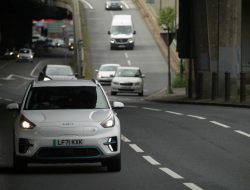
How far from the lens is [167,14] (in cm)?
6600

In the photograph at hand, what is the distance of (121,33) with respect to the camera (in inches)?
3479

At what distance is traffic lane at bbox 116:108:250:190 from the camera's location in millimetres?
13688

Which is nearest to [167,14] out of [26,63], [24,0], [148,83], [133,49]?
[148,83]

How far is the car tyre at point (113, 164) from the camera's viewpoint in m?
13.9

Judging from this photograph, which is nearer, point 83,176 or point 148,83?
point 83,176

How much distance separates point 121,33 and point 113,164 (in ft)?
245

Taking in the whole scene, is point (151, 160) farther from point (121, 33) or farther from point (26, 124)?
point (121, 33)

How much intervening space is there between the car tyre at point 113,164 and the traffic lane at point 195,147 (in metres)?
0.91

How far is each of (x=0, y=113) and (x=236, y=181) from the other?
61.7 feet

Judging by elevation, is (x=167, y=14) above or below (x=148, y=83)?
above

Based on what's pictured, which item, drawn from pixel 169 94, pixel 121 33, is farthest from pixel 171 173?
pixel 121 33

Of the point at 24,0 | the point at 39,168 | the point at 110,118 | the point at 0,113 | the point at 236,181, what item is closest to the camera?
the point at 236,181

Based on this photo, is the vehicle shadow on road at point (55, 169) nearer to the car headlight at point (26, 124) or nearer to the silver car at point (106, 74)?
the car headlight at point (26, 124)

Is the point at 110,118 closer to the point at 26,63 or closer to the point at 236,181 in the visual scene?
the point at 236,181
